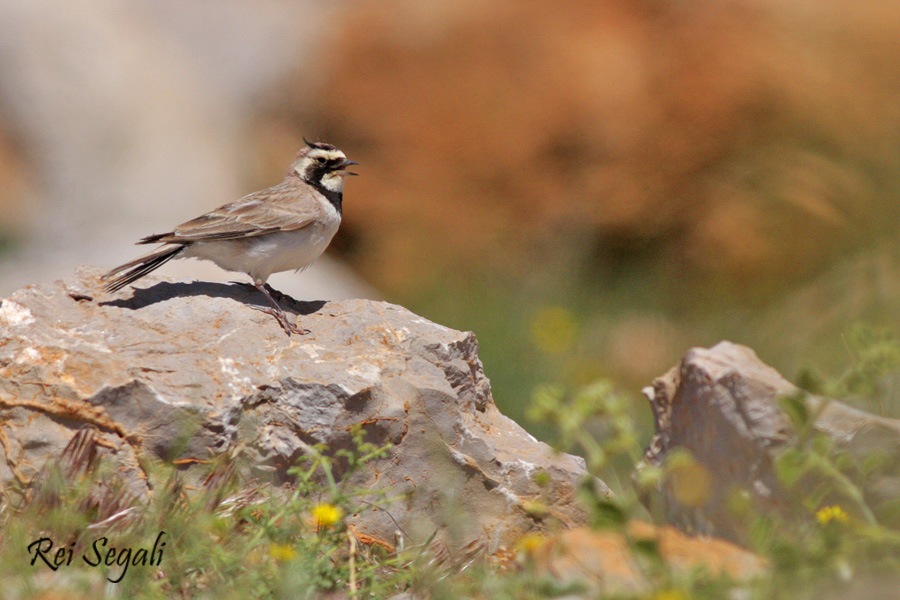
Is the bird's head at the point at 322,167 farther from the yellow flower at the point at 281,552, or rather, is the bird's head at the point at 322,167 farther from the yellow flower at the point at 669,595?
the yellow flower at the point at 669,595

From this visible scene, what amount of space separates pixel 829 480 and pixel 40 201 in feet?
33.1

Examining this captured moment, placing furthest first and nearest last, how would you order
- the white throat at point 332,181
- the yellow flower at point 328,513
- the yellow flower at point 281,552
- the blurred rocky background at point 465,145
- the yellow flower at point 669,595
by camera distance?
the blurred rocky background at point 465,145, the white throat at point 332,181, the yellow flower at point 328,513, the yellow flower at point 281,552, the yellow flower at point 669,595

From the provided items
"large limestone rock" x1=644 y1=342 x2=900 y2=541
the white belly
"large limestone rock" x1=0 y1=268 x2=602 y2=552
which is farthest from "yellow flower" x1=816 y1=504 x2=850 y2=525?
the white belly

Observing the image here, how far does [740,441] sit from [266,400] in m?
1.86

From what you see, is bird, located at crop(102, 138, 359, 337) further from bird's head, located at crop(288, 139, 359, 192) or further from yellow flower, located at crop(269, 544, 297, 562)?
yellow flower, located at crop(269, 544, 297, 562)

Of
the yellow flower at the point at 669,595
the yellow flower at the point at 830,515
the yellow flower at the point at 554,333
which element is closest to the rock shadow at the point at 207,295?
the yellow flower at the point at 554,333

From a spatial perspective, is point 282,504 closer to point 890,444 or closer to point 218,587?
point 218,587

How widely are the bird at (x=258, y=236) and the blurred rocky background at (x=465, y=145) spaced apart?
258 cm

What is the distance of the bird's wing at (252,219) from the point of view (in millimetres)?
4871

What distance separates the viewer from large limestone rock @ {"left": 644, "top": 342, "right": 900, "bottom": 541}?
2.96m

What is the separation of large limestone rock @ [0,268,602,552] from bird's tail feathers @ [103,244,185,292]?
63mm

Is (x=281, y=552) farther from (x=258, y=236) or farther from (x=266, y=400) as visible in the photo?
(x=258, y=236)

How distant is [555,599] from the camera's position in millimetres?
2492

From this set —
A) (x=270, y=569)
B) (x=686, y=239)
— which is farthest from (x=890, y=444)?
(x=686, y=239)
